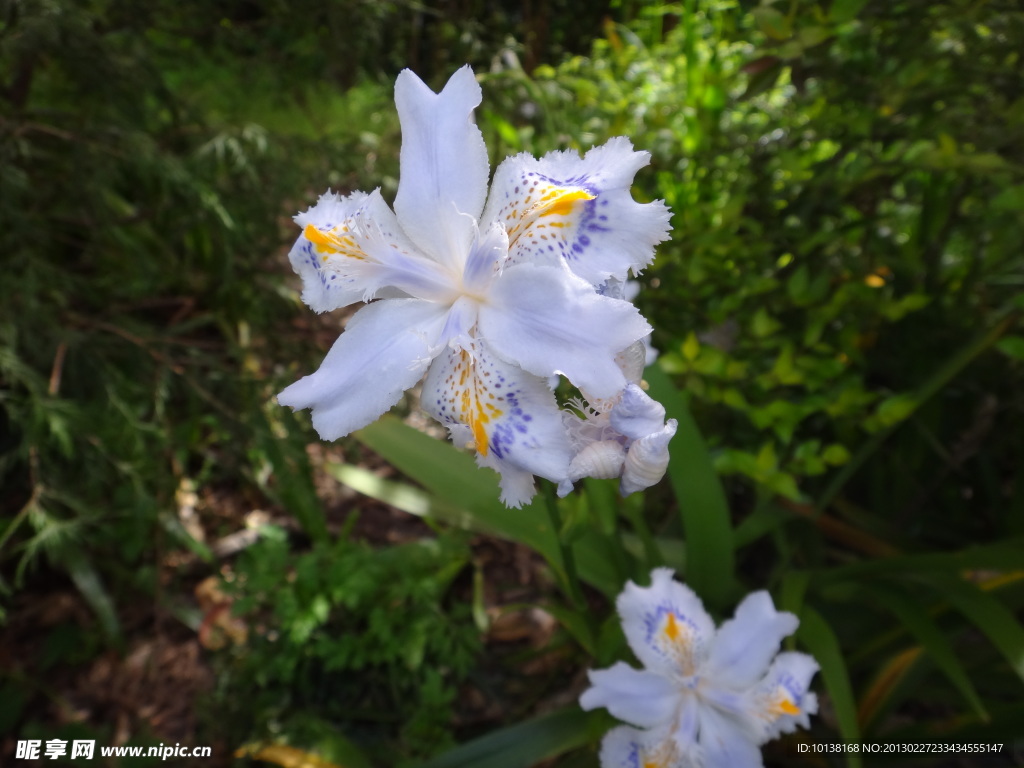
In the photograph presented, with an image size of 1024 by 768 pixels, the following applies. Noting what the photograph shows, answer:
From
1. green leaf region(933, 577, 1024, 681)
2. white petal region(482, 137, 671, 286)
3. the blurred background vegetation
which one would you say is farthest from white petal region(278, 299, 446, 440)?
green leaf region(933, 577, 1024, 681)

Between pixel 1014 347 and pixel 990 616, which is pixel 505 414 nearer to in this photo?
pixel 1014 347

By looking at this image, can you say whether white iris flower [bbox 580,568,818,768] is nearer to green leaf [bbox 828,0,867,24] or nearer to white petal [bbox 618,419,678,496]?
white petal [bbox 618,419,678,496]

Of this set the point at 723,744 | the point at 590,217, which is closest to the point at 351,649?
the point at 723,744

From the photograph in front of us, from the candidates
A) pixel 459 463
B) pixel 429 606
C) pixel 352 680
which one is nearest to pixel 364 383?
pixel 459 463

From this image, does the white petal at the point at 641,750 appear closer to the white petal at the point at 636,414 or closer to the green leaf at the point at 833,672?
the green leaf at the point at 833,672

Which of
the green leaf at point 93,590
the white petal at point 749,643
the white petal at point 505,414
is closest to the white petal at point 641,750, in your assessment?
the white petal at point 749,643

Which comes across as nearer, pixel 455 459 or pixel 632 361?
pixel 632 361

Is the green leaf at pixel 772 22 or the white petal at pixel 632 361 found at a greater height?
the green leaf at pixel 772 22
